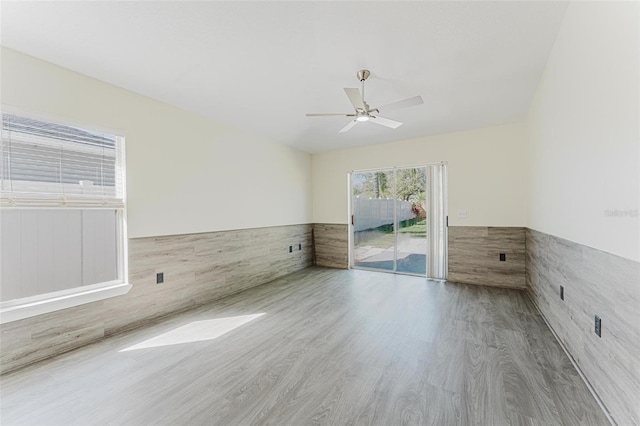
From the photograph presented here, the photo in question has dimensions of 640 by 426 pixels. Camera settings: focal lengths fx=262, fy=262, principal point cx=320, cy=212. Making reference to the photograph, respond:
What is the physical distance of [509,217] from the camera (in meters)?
4.11

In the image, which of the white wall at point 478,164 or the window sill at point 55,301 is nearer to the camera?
the window sill at point 55,301

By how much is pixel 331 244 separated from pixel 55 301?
4279 millimetres

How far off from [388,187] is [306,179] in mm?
1774

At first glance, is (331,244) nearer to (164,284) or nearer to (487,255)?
Answer: (487,255)

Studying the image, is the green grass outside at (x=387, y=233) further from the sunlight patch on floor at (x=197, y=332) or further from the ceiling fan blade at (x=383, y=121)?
the sunlight patch on floor at (x=197, y=332)

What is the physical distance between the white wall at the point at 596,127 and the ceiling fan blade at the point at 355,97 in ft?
5.06

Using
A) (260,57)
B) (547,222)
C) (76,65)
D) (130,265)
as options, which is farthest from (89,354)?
(547,222)

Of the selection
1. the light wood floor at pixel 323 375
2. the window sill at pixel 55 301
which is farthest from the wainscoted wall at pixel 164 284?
the light wood floor at pixel 323 375

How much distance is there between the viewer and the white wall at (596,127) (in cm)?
131

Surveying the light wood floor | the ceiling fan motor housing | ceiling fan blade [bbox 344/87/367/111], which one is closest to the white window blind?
the light wood floor

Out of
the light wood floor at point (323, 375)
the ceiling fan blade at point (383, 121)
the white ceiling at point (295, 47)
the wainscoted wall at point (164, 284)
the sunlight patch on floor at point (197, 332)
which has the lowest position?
the sunlight patch on floor at point (197, 332)

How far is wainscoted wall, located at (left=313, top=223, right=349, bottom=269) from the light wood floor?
2.43 m

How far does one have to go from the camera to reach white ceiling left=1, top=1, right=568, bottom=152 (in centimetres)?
180

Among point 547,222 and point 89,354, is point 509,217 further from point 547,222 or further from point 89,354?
point 89,354
